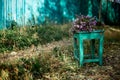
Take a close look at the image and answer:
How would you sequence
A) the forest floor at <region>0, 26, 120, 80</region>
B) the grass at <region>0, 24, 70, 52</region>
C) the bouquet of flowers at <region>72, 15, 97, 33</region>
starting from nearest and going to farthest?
the forest floor at <region>0, 26, 120, 80</region>, the bouquet of flowers at <region>72, 15, 97, 33</region>, the grass at <region>0, 24, 70, 52</region>

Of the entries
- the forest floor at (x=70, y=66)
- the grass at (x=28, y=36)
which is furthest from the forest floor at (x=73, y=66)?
the grass at (x=28, y=36)

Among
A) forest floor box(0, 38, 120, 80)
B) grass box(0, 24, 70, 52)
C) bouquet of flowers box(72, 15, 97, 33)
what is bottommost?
forest floor box(0, 38, 120, 80)

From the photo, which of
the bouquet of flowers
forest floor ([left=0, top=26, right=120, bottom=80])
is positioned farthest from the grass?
the bouquet of flowers

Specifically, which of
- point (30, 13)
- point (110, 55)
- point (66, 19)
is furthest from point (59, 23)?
point (110, 55)

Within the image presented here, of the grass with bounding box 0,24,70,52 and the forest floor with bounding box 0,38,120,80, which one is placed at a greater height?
the grass with bounding box 0,24,70,52

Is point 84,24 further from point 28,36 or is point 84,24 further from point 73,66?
point 28,36

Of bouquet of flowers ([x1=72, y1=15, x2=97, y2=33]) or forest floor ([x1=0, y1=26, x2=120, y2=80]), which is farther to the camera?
bouquet of flowers ([x1=72, y1=15, x2=97, y2=33])

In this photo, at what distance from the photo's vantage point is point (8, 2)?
12273mm

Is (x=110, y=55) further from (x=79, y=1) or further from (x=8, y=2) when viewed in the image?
(x=79, y=1)

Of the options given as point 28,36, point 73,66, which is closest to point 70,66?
point 73,66

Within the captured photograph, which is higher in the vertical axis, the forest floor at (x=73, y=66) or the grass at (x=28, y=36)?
the grass at (x=28, y=36)

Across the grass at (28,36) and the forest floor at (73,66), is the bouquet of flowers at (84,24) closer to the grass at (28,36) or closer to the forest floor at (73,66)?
the forest floor at (73,66)

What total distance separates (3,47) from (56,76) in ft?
11.9

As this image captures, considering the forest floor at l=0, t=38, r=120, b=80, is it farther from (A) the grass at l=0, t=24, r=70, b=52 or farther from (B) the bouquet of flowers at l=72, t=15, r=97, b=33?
(B) the bouquet of flowers at l=72, t=15, r=97, b=33
